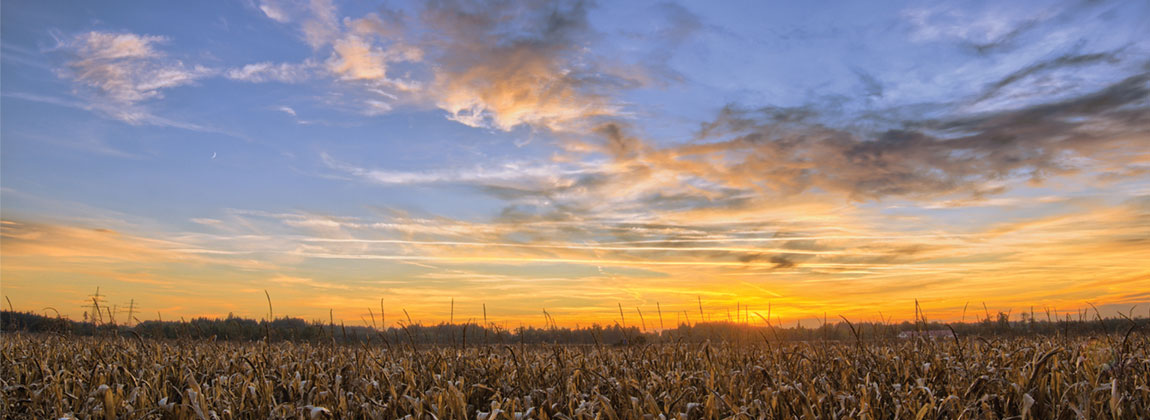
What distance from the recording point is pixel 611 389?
294 inches

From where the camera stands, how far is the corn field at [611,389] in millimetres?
6102

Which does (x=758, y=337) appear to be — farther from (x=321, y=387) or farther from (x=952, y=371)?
(x=321, y=387)

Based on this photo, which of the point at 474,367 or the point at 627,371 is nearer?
the point at 627,371

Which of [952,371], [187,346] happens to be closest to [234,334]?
[187,346]

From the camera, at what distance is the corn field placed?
20.0 feet

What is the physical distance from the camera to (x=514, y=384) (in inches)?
332

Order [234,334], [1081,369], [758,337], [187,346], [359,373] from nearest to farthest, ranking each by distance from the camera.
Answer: [1081,369], [359,373], [187,346], [758,337], [234,334]

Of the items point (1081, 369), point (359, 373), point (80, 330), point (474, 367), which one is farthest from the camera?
point (80, 330)

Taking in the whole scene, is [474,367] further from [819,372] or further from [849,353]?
[849,353]

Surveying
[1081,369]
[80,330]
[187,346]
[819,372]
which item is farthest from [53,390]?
[80,330]

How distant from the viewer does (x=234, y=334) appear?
44688mm

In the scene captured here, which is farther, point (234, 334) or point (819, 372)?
point (234, 334)

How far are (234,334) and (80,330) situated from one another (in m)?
24.0

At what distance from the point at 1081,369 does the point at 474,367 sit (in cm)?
755
